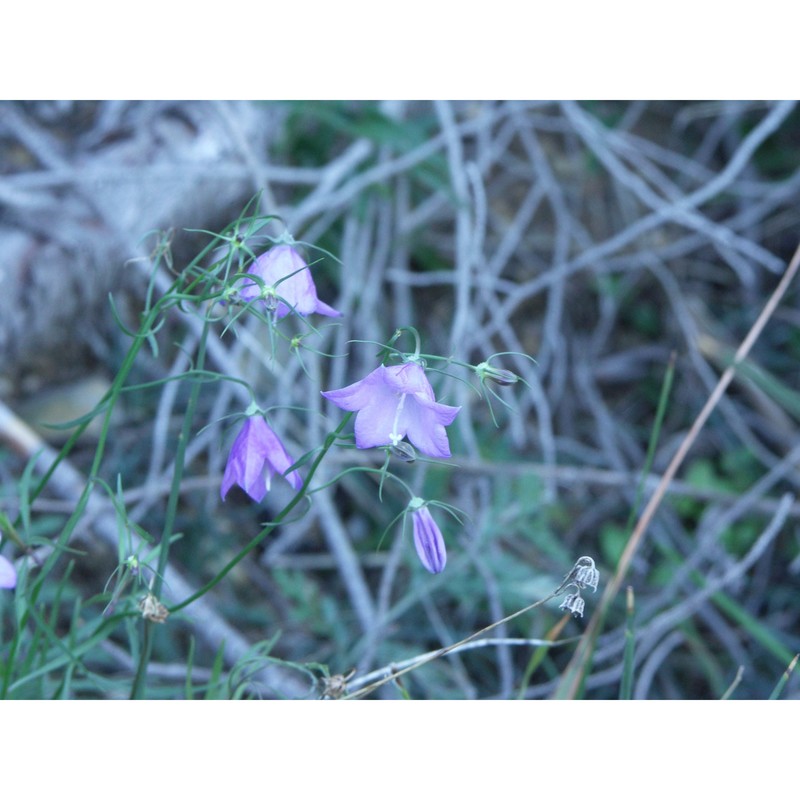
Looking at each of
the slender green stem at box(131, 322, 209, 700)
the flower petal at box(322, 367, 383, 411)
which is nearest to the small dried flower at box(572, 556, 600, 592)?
the flower petal at box(322, 367, 383, 411)

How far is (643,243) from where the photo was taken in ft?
7.54

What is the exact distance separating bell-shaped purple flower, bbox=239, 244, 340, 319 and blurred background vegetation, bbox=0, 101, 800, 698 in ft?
2.03

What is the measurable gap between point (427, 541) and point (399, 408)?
12 cm

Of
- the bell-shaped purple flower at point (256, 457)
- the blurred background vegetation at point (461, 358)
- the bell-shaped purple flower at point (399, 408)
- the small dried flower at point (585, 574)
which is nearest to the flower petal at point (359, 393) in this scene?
the bell-shaped purple flower at point (399, 408)

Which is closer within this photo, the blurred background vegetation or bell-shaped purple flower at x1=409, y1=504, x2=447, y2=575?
bell-shaped purple flower at x1=409, y1=504, x2=447, y2=575

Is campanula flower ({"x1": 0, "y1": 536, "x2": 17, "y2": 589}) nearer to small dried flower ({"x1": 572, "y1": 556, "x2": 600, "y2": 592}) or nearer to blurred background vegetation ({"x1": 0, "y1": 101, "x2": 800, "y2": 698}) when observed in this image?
small dried flower ({"x1": 572, "y1": 556, "x2": 600, "y2": 592})

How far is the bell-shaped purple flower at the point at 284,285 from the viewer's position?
706mm

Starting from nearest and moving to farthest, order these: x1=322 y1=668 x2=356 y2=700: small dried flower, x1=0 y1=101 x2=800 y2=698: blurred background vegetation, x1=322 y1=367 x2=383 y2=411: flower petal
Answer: x1=322 y1=367 x2=383 y2=411: flower petal → x1=322 y1=668 x2=356 y2=700: small dried flower → x1=0 y1=101 x2=800 y2=698: blurred background vegetation

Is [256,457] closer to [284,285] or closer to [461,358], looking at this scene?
[284,285]

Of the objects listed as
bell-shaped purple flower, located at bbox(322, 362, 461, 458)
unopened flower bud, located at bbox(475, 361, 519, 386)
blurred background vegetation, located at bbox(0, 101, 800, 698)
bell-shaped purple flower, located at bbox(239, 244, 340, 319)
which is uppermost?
bell-shaped purple flower, located at bbox(239, 244, 340, 319)

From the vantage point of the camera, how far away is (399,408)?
0.66 meters

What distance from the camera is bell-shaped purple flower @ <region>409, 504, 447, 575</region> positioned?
2.31 feet

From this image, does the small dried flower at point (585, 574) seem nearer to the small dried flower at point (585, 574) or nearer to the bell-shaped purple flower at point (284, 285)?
the small dried flower at point (585, 574)

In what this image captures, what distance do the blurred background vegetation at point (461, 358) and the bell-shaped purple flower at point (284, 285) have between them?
62 centimetres
